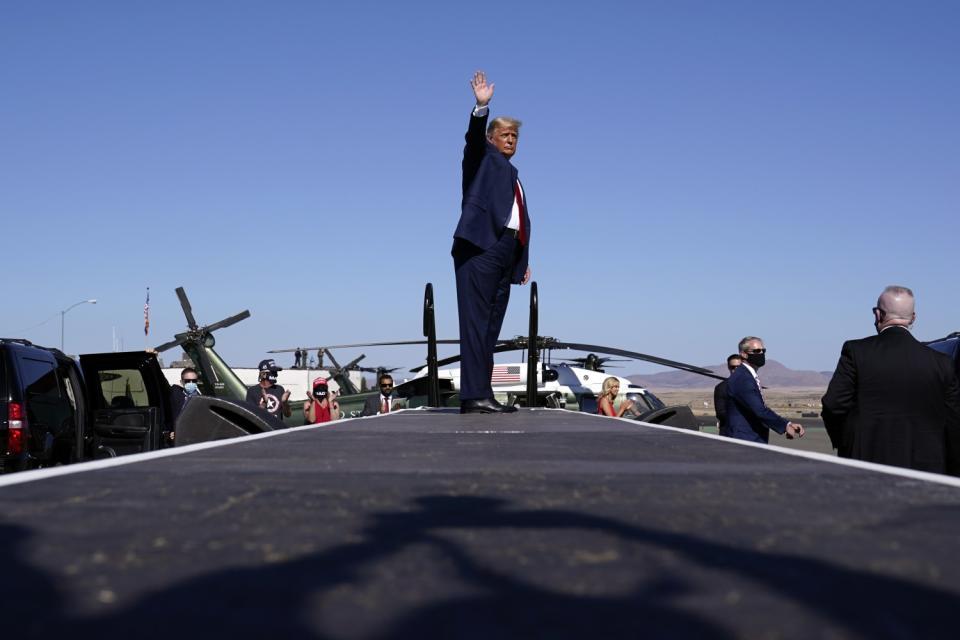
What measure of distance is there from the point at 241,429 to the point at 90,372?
13.5ft

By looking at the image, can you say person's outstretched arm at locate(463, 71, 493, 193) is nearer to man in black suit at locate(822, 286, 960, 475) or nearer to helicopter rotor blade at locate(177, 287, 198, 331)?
man in black suit at locate(822, 286, 960, 475)

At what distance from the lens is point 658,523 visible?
1.77 m

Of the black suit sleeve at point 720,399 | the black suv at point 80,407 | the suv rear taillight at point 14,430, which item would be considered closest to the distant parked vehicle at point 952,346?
the black suit sleeve at point 720,399

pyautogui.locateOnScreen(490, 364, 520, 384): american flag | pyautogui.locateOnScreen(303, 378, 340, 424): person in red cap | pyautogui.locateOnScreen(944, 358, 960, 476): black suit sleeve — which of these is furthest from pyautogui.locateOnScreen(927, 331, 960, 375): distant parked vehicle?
pyautogui.locateOnScreen(490, 364, 520, 384): american flag

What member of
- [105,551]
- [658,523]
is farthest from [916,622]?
[105,551]

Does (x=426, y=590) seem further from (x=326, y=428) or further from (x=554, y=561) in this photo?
(x=326, y=428)

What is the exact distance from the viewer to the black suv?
788 centimetres

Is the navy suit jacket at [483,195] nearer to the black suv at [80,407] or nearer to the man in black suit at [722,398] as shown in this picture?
the man in black suit at [722,398]

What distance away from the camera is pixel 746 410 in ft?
25.0

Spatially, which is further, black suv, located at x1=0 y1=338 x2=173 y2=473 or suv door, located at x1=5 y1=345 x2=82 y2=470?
black suv, located at x1=0 y1=338 x2=173 y2=473

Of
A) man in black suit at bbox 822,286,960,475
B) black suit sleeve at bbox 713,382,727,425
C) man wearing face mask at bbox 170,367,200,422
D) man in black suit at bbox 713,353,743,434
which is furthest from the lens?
man wearing face mask at bbox 170,367,200,422

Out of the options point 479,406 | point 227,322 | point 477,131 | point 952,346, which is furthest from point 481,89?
point 227,322

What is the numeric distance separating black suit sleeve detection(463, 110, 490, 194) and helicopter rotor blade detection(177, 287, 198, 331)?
887 inches

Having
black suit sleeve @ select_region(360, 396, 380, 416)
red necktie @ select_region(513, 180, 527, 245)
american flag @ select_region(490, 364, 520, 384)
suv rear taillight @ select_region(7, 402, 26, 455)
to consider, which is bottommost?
american flag @ select_region(490, 364, 520, 384)
